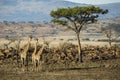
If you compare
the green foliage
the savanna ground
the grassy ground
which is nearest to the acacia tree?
the green foliage

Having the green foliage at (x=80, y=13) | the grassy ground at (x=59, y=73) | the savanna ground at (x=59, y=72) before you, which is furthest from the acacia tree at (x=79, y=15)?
the grassy ground at (x=59, y=73)

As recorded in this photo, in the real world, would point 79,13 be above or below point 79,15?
above

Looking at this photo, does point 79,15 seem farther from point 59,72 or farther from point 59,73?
point 59,73

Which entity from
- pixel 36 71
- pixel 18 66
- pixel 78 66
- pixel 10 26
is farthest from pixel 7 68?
pixel 10 26

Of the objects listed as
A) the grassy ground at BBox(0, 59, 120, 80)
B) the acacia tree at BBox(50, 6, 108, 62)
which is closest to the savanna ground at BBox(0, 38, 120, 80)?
the grassy ground at BBox(0, 59, 120, 80)

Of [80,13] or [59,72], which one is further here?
[80,13]

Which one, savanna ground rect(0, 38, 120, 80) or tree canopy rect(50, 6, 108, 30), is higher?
tree canopy rect(50, 6, 108, 30)

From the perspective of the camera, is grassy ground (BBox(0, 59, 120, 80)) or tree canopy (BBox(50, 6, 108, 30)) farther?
tree canopy (BBox(50, 6, 108, 30))

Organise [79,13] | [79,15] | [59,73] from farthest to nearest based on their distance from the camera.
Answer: [79,15] < [79,13] < [59,73]

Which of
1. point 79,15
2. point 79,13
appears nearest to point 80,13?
point 79,13

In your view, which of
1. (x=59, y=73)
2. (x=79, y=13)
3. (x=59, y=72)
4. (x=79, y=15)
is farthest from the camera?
(x=79, y=15)

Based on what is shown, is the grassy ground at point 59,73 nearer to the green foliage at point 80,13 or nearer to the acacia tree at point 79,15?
the acacia tree at point 79,15

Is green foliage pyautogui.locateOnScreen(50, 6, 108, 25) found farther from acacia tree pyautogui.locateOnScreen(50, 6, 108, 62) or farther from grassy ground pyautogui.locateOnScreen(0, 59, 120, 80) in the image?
grassy ground pyautogui.locateOnScreen(0, 59, 120, 80)

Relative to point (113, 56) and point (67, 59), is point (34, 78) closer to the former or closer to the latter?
point (67, 59)
